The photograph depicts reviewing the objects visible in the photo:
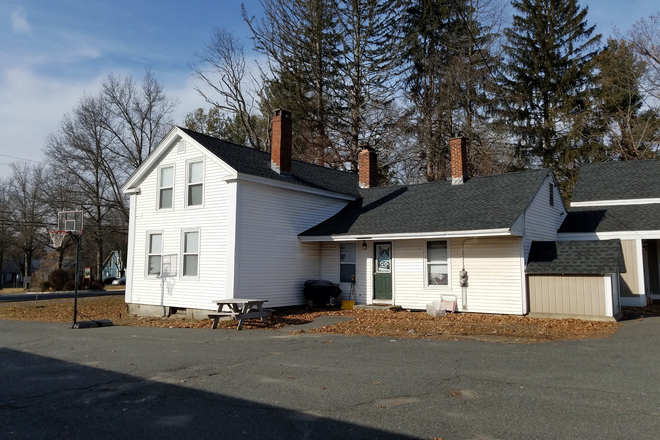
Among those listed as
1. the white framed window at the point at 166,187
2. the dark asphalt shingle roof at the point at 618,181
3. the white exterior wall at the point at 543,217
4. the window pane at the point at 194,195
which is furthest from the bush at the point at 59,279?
the dark asphalt shingle roof at the point at 618,181

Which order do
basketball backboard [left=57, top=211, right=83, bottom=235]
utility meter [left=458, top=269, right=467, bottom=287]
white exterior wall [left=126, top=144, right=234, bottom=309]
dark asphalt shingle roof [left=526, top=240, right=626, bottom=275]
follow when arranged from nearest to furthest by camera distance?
dark asphalt shingle roof [left=526, top=240, right=626, bottom=275] → basketball backboard [left=57, top=211, right=83, bottom=235] → utility meter [left=458, top=269, right=467, bottom=287] → white exterior wall [left=126, top=144, right=234, bottom=309]

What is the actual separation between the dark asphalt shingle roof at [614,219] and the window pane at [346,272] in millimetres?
7967

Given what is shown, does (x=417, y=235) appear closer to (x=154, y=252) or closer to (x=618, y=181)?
(x=154, y=252)

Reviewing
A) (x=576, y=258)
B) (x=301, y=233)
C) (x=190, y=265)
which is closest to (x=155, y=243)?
(x=190, y=265)

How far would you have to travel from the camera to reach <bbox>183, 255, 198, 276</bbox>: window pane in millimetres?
16417

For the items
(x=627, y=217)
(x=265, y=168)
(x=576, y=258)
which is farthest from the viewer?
(x=627, y=217)

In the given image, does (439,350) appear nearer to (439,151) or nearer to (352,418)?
(352,418)

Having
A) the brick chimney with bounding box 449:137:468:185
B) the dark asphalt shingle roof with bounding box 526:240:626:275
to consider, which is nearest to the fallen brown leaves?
the dark asphalt shingle roof with bounding box 526:240:626:275

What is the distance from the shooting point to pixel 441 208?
55.3 feet

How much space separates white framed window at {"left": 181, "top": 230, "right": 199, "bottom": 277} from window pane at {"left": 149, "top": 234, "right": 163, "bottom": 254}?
1.36m

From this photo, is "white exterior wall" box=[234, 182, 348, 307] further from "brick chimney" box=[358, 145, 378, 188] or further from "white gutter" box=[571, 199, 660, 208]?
"white gutter" box=[571, 199, 660, 208]

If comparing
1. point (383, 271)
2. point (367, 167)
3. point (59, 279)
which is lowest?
point (59, 279)

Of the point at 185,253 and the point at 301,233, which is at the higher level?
the point at 301,233

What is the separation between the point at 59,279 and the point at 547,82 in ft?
129
